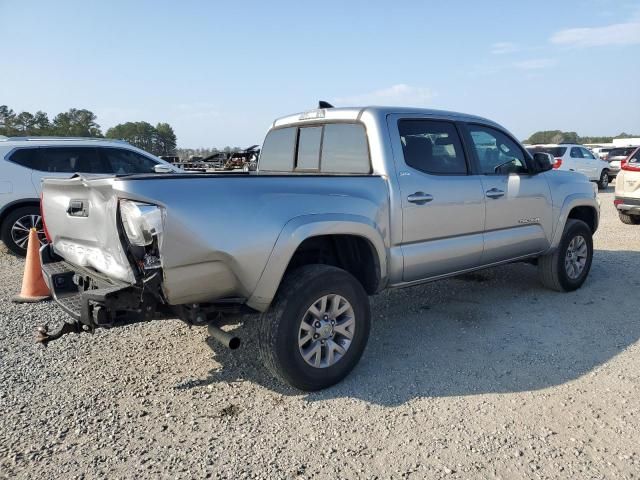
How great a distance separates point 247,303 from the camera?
311 centimetres

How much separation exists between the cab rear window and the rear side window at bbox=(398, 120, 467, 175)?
1.20ft

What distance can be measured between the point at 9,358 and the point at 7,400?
29.9 inches

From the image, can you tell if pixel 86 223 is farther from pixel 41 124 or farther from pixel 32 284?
pixel 41 124

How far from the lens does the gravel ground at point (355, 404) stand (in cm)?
262

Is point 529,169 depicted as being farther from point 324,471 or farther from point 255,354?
point 324,471

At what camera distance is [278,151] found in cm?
486

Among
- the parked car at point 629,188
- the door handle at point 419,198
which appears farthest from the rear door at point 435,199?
the parked car at point 629,188

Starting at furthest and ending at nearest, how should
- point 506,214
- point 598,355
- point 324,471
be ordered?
point 506,214 → point 598,355 → point 324,471

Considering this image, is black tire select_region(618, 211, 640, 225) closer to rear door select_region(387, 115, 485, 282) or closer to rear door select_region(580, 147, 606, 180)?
rear door select_region(387, 115, 485, 282)

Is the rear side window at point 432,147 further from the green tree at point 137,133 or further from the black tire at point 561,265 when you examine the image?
the green tree at point 137,133

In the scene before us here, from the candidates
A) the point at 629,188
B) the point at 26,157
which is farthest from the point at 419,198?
the point at 629,188

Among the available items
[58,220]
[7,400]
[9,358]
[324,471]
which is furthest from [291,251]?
[9,358]

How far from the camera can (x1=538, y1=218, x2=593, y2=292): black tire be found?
5391 mm

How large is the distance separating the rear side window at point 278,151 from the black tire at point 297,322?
165 centimetres
